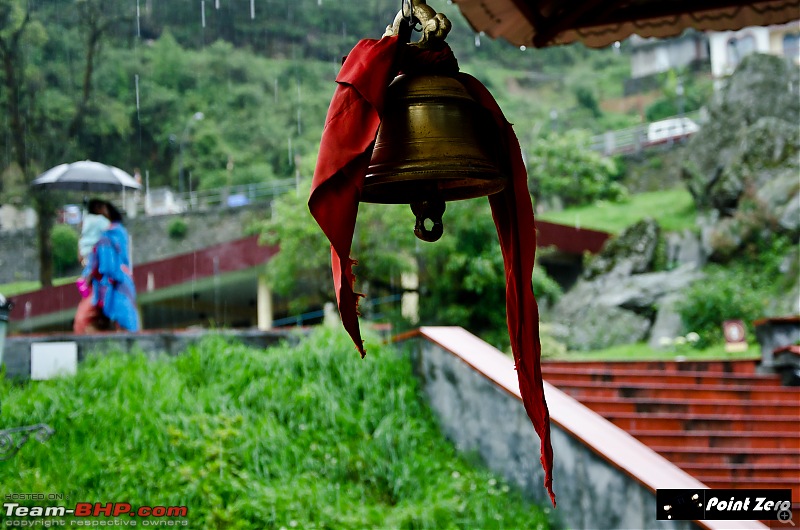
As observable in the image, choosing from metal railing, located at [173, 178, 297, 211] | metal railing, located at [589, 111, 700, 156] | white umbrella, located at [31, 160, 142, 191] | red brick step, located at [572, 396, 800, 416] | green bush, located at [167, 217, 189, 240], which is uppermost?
metal railing, located at [589, 111, 700, 156]

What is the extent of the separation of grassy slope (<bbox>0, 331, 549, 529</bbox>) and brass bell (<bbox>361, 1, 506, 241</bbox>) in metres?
3.69

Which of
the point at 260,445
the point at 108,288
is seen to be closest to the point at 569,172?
the point at 108,288

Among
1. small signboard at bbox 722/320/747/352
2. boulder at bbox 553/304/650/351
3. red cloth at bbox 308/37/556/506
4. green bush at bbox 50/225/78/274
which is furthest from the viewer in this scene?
green bush at bbox 50/225/78/274

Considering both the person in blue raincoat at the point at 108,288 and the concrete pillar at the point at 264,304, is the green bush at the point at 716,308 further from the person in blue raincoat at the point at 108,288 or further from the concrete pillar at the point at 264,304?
the person in blue raincoat at the point at 108,288

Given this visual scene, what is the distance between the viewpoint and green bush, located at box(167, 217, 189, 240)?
2306 centimetres

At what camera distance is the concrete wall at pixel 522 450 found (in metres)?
4.98

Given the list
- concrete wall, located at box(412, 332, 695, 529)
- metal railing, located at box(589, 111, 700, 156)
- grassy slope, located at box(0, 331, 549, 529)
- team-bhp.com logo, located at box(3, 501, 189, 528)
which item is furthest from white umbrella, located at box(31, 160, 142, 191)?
metal railing, located at box(589, 111, 700, 156)

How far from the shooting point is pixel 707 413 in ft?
25.0

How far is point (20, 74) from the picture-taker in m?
22.1

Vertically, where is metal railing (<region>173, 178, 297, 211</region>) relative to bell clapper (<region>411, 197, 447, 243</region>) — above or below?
above

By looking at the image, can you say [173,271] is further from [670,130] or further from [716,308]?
[670,130]

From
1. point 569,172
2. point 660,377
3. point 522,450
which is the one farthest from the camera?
point 569,172

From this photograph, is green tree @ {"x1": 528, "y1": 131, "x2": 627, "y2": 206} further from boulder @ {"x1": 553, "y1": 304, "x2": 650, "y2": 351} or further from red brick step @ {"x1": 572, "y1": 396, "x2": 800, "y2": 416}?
red brick step @ {"x1": 572, "y1": 396, "x2": 800, "y2": 416}

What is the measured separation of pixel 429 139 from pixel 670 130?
32.3 meters
